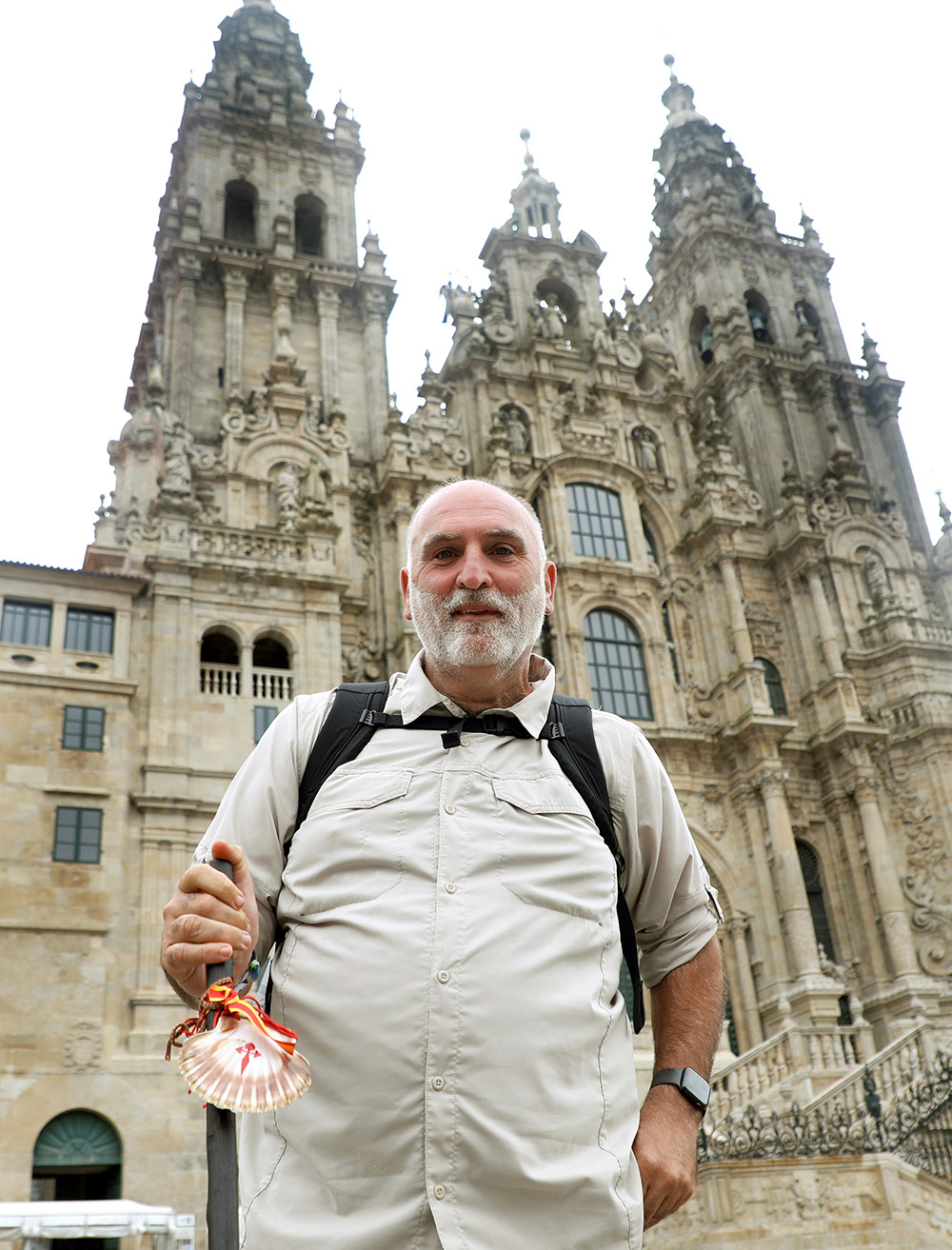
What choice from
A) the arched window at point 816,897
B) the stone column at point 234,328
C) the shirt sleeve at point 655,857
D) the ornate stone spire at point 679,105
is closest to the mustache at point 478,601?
the shirt sleeve at point 655,857

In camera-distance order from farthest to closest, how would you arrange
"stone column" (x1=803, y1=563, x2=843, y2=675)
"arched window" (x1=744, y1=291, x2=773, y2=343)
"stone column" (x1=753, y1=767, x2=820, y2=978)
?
1. "arched window" (x1=744, y1=291, x2=773, y2=343)
2. "stone column" (x1=803, y1=563, x2=843, y2=675)
3. "stone column" (x1=753, y1=767, x2=820, y2=978)

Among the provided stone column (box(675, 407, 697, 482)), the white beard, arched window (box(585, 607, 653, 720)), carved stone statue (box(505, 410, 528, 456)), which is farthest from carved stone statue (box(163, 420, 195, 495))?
the white beard

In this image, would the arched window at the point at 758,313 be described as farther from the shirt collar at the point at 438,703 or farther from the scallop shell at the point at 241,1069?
the scallop shell at the point at 241,1069

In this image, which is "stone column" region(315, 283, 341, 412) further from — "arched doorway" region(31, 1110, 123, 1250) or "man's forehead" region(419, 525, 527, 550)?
"man's forehead" region(419, 525, 527, 550)

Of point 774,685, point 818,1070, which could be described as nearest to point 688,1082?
point 818,1070

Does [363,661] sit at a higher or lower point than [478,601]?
higher

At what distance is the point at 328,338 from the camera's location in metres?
27.3

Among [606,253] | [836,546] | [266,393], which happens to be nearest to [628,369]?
[606,253]

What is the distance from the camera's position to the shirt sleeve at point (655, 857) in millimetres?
2832

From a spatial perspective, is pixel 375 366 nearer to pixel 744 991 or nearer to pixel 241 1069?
pixel 744 991

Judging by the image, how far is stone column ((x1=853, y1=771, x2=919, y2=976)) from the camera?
73.9 ft

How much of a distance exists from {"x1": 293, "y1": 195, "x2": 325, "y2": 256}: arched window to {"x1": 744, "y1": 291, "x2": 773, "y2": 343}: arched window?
13.7m

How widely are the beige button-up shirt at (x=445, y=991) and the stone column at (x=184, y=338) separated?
23394 mm

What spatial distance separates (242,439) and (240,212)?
962 centimetres
